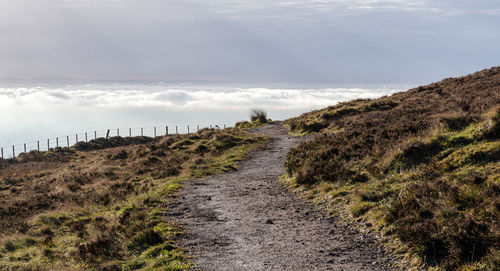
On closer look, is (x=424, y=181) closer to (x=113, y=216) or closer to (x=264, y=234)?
(x=264, y=234)

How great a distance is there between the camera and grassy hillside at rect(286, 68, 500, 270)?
315 inches

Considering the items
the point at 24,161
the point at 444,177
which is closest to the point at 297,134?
the point at 444,177

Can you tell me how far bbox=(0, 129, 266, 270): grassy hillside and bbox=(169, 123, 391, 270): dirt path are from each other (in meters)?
0.80

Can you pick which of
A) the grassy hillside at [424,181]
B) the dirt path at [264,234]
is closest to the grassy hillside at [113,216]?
the dirt path at [264,234]

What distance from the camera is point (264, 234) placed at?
11133 millimetres

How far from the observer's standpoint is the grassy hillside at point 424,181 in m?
8.00

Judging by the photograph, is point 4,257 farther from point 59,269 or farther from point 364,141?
point 364,141

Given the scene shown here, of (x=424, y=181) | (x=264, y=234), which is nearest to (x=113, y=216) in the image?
(x=264, y=234)

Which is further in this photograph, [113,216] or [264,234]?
[113,216]

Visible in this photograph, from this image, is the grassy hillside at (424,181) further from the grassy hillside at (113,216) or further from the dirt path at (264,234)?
the grassy hillside at (113,216)

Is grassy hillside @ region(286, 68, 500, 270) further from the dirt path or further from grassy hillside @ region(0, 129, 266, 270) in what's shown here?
grassy hillside @ region(0, 129, 266, 270)

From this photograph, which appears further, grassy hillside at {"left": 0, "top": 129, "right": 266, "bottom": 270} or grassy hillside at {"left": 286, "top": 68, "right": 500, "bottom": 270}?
grassy hillside at {"left": 0, "top": 129, "right": 266, "bottom": 270}

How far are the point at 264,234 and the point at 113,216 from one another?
6708mm

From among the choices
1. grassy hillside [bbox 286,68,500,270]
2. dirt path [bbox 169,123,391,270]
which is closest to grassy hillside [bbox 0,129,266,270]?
dirt path [bbox 169,123,391,270]
